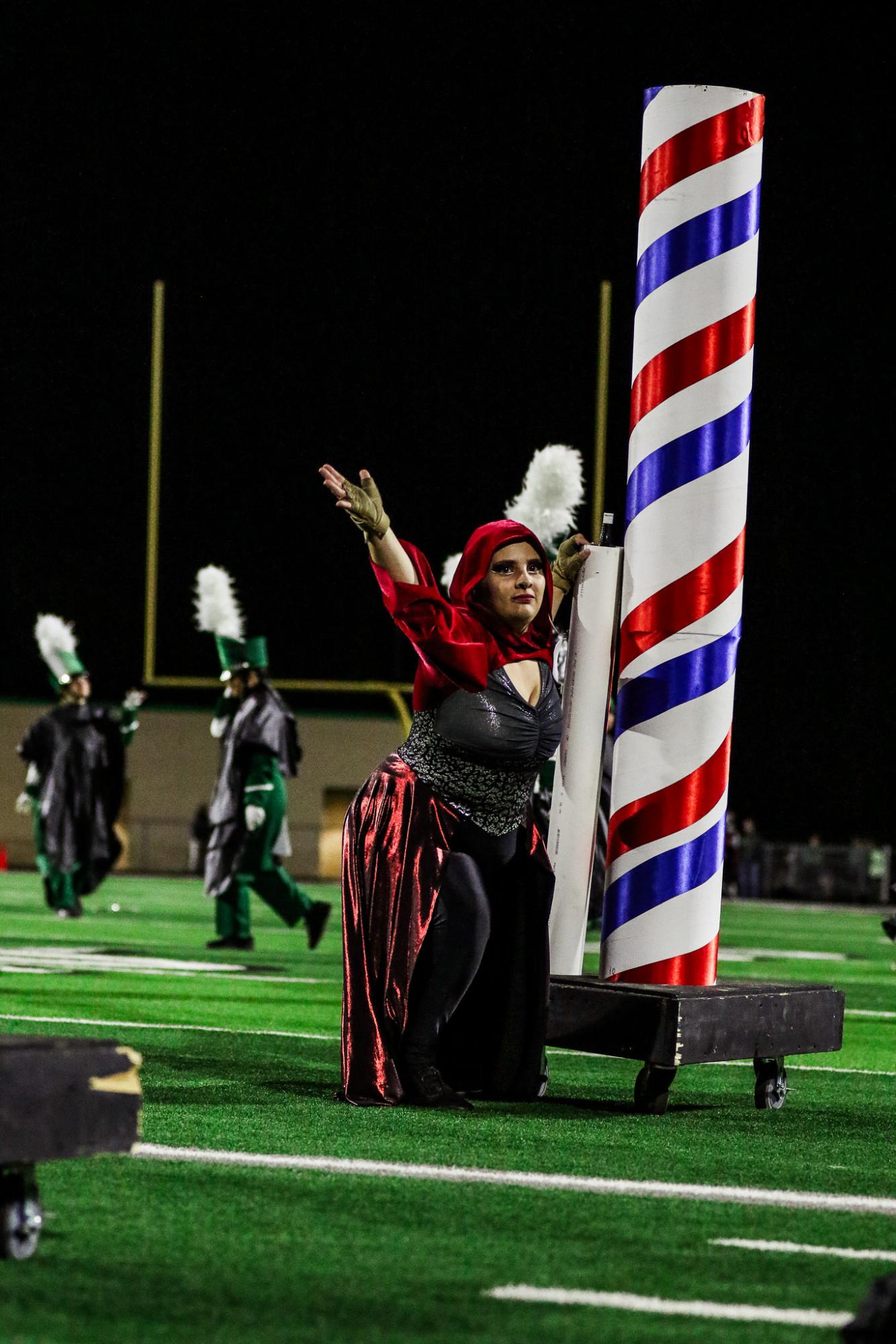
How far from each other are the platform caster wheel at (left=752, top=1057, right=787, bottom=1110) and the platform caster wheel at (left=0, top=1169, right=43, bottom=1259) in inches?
113

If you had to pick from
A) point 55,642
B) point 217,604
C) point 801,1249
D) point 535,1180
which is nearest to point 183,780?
point 55,642

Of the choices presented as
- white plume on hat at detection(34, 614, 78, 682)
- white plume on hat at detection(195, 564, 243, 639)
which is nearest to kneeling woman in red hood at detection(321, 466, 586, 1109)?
white plume on hat at detection(195, 564, 243, 639)

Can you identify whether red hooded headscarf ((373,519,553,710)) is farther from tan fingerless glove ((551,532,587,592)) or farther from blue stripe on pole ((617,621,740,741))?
blue stripe on pole ((617,621,740,741))

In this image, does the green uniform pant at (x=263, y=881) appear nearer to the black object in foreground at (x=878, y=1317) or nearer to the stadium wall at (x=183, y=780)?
the black object in foreground at (x=878, y=1317)

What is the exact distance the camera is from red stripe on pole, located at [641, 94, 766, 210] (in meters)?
5.92

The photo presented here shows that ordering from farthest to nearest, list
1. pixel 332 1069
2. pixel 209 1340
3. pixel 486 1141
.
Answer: pixel 332 1069
pixel 486 1141
pixel 209 1340

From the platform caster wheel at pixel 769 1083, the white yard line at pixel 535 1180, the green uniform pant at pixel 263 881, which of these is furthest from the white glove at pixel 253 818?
the white yard line at pixel 535 1180

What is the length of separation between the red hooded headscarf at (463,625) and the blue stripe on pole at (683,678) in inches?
11.4

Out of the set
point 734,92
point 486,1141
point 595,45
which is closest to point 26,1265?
point 486,1141

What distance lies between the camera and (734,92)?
592 cm

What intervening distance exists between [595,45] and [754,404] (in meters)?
7.82

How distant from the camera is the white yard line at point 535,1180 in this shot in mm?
4102

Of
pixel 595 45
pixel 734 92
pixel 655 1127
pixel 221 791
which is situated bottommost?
pixel 655 1127

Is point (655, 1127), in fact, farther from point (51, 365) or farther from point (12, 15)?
point (51, 365)
